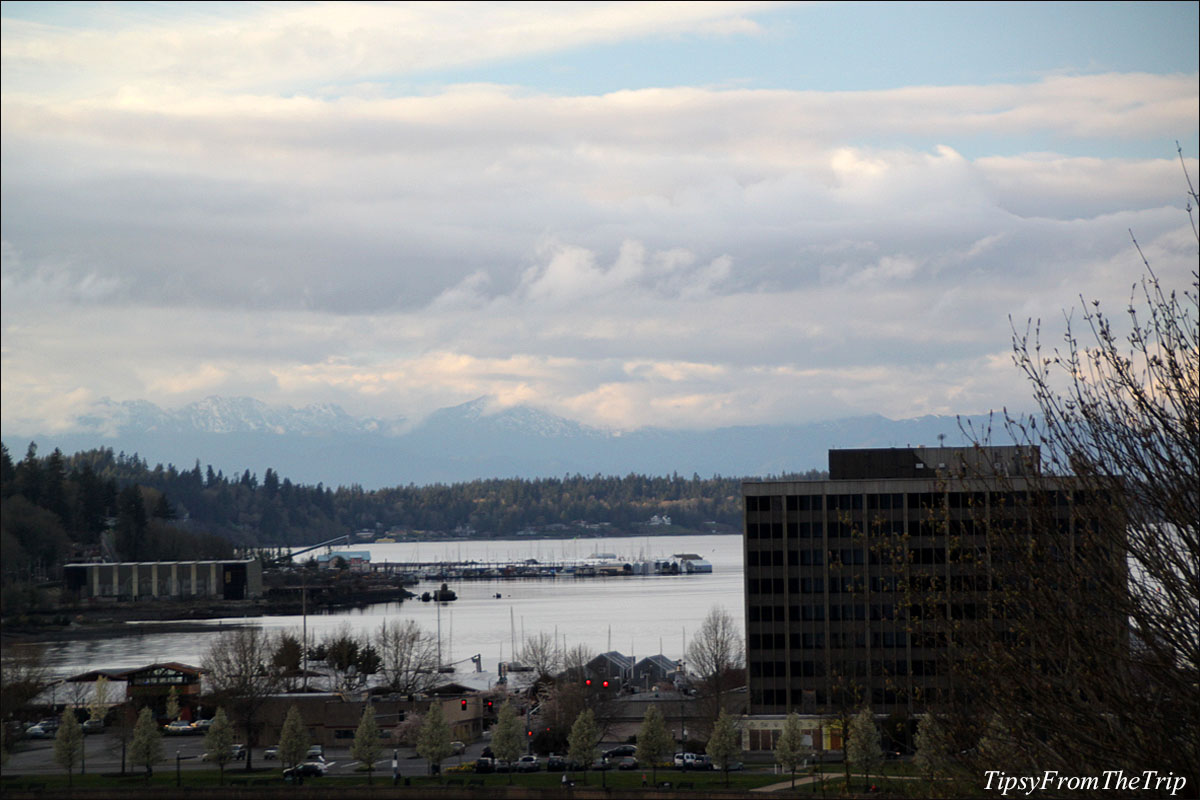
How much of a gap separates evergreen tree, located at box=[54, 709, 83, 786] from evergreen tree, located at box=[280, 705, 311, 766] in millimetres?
5859

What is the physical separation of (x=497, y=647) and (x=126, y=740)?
158 ft

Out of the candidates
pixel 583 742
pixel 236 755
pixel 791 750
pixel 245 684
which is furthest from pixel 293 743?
pixel 791 750

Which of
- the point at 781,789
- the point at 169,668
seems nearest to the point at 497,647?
the point at 169,668

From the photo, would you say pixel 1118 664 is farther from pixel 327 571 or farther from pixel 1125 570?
pixel 327 571

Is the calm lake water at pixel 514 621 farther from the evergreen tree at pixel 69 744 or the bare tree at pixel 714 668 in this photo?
the evergreen tree at pixel 69 744

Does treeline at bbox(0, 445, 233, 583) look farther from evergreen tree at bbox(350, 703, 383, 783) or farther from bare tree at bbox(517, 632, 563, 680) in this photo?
evergreen tree at bbox(350, 703, 383, 783)

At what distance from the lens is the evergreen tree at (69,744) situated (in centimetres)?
3772

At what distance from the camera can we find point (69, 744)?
1484 inches

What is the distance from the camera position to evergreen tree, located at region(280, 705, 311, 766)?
38.9 metres

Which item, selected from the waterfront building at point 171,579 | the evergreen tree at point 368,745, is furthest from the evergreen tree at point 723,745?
the waterfront building at point 171,579

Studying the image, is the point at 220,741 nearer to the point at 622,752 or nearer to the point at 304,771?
the point at 304,771

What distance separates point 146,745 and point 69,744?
215 cm
